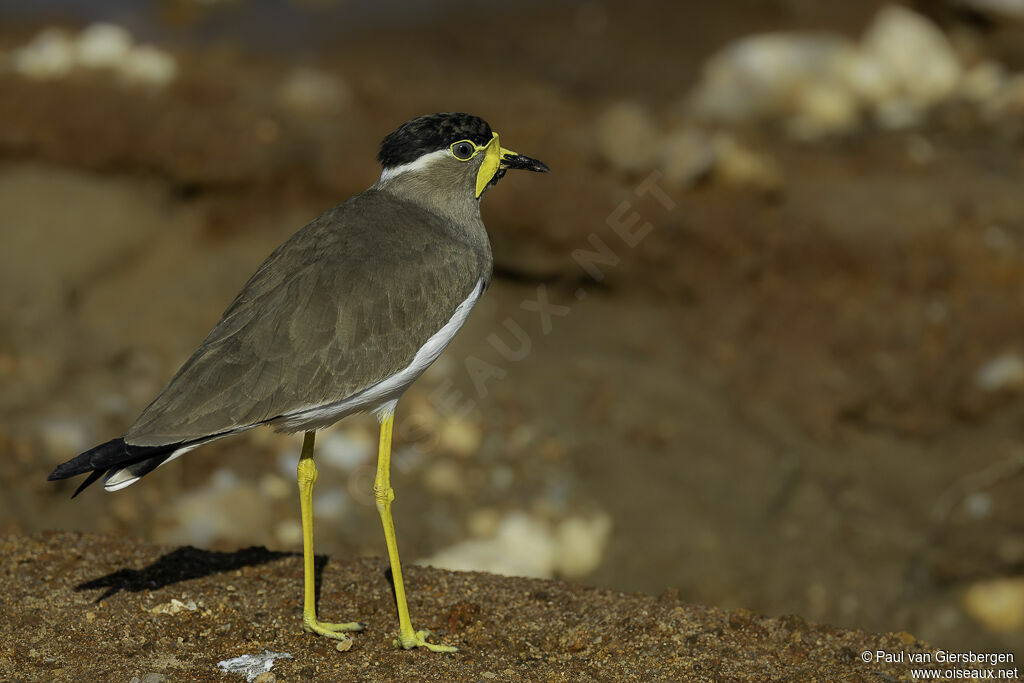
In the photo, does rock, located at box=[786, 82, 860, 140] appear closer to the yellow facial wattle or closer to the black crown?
the yellow facial wattle

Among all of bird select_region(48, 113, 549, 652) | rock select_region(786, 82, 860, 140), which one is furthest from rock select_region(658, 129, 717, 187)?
bird select_region(48, 113, 549, 652)

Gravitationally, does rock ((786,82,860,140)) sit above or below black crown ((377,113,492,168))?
above

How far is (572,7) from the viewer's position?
17.8 metres

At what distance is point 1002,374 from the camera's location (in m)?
11.1

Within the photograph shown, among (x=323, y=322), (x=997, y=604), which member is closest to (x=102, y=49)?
(x=323, y=322)

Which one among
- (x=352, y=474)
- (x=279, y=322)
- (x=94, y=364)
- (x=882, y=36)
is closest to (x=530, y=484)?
(x=352, y=474)

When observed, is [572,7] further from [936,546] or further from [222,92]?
[936,546]

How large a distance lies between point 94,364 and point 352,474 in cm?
288

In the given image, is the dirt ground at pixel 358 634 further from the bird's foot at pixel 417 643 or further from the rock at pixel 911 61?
the rock at pixel 911 61

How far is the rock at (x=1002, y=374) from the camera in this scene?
36.4ft

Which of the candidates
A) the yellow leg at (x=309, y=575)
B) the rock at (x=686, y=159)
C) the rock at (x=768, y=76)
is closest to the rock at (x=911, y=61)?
the rock at (x=768, y=76)

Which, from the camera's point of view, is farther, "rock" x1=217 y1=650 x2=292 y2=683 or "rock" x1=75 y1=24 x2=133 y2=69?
"rock" x1=75 y1=24 x2=133 y2=69

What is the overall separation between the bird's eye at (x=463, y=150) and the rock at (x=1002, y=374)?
759cm

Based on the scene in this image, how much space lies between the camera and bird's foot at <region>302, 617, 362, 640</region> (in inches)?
197
